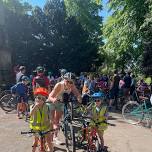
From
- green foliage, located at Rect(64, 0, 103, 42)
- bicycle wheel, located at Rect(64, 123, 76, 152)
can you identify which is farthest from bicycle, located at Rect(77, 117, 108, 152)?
green foliage, located at Rect(64, 0, 103, 42)

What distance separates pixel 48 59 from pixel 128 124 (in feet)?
78.8

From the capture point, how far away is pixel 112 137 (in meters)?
11.6

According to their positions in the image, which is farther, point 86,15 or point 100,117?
point 86,15

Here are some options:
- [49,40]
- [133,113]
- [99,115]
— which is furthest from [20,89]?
[49,40]

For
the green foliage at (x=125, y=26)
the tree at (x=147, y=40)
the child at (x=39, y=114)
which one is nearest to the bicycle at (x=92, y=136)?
the child at (x=39, y=114)

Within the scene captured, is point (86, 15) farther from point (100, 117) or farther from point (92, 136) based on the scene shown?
point (92, 136)

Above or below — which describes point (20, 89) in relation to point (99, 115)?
above

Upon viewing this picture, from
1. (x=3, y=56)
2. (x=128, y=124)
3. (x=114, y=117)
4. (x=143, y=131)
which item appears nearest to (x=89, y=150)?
(x=143, y=131)

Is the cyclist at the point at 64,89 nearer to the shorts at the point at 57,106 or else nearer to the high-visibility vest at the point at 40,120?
the shorts at the point at 57,106

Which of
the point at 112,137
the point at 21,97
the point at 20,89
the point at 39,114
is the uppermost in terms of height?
the point at 20,89

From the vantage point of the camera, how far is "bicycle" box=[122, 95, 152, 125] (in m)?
13.7

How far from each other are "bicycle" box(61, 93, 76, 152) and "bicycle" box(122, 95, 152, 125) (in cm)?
502

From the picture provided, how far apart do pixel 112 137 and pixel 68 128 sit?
2.98 metres

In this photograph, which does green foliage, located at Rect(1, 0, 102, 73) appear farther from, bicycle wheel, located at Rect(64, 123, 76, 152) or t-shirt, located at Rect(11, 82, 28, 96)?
bicycle wheel, located at Rect(64, 123, 76, 152)
